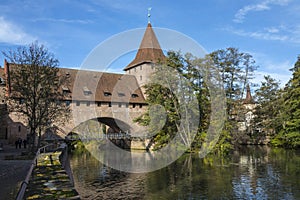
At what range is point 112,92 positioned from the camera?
39.0 m

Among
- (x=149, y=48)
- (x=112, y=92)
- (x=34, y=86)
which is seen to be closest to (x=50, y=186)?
(x=34, y=86)

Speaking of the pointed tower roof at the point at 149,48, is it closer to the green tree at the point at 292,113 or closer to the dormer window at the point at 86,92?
the dormer window at the point at 86,92

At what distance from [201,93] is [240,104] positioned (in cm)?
429

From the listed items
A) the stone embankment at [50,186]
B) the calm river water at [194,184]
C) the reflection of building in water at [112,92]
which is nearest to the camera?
the stone embankment at [50,186]

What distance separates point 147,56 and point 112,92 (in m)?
6.81

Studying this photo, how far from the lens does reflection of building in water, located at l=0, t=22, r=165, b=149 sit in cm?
3459

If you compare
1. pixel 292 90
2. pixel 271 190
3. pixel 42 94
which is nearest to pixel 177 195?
pixel 271 190

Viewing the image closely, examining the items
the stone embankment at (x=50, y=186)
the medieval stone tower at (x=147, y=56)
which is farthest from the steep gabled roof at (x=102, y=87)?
the stone embankment at (x=50, y=186)

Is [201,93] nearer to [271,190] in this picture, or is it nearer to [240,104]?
[240,104]

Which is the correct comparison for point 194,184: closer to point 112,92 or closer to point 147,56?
point 112,92

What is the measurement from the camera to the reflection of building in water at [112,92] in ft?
113

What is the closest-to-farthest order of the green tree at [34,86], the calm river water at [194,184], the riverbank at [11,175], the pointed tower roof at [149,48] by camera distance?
the riverbank at [11,175] → the calm river water at [194,184] → the green tree at [34,86] → the pointed tower roof at [149,48]

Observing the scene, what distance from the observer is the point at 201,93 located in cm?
2767

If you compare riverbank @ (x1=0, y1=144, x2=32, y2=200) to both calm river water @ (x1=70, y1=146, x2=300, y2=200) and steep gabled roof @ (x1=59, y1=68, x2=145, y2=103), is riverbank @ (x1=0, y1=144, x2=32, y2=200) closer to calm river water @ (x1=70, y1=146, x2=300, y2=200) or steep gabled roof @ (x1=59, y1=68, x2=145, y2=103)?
calm river water @ (x1=70, y1=146, x2=300, y2=200)
